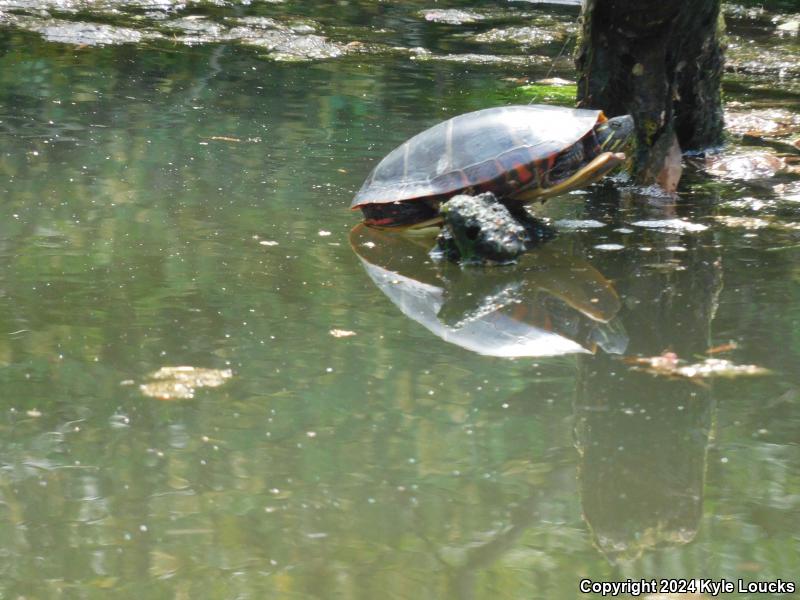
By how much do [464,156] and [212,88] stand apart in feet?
13.5

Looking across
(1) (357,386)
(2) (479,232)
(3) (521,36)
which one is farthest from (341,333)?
(3) (521,36)

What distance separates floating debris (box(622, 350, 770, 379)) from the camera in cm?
326

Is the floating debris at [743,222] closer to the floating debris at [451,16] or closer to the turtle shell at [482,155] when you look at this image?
the turtle shell at [482,155]

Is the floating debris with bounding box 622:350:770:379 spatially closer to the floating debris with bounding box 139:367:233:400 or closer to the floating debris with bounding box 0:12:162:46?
the floating debris with bounding box 139:367:233:400

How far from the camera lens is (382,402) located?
3115 mm

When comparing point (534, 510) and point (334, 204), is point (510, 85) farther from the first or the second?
point (534, 510)

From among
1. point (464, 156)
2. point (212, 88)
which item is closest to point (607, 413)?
point (464, 156)

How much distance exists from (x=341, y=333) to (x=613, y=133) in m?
2.16

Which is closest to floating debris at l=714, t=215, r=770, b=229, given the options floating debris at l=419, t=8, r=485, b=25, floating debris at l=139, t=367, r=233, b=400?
floating debris at l=139, t=367, r=233, b=400

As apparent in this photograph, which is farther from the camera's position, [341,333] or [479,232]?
[479,232]

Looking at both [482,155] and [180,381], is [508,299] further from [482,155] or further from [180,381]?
[180,381]

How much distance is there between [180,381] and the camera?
322 cm

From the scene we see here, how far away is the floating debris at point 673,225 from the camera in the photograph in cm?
498

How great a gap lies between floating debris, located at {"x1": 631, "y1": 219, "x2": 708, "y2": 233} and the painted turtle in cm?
35
